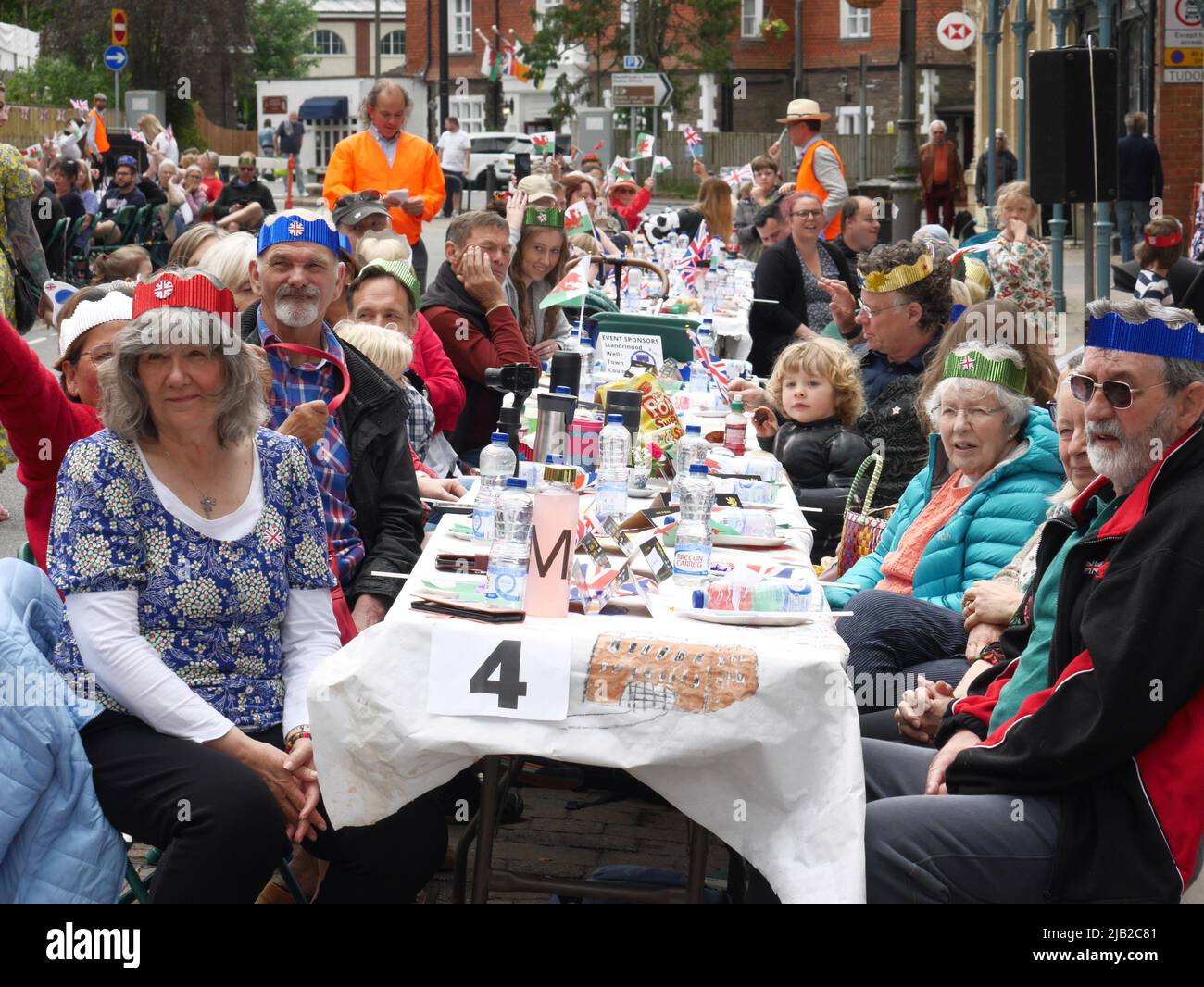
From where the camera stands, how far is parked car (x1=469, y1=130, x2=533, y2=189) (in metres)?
37.2

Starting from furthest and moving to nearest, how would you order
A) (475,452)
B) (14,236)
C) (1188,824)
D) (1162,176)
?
(1162,176) < (14,236) < (475,452) < (1188,824)

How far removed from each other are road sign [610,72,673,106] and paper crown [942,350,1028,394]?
1715cm

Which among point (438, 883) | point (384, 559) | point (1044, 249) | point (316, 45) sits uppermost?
point (316, 45)

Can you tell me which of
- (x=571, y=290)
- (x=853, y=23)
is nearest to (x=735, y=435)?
(x=571, y=290)

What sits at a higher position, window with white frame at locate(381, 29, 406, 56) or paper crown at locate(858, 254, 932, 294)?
window with white frame at locate(381, 29, 406, 56)

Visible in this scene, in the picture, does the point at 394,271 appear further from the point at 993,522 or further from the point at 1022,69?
the point at 1022,69

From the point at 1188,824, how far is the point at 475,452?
4.32 m

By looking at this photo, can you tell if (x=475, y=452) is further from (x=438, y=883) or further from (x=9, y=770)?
(x=9, y=770)

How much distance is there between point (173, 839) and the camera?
3.09 m

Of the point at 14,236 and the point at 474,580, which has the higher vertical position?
the point at 14,236

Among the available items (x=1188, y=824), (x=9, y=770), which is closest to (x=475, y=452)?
(x=9, y=770)

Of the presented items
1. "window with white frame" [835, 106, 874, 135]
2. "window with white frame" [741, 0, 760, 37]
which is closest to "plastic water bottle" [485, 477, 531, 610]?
"window with white frame" [835, 106, 874, 135]

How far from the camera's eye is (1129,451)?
3.04 meters

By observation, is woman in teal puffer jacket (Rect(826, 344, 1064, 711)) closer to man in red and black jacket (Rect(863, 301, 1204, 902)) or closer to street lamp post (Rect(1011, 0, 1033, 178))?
man in red and black jacket (Rect(863, 301, 1204, 902))
